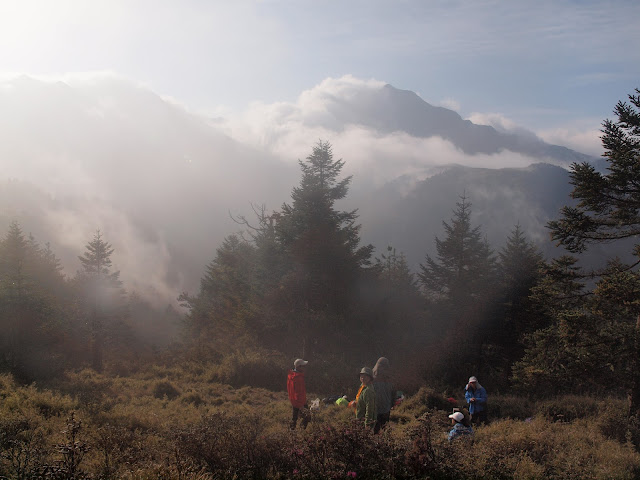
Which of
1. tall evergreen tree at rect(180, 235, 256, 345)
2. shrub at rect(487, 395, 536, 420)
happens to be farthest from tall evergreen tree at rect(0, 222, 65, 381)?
shrub at rect(487, 395, 536, 420)

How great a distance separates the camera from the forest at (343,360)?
646cm

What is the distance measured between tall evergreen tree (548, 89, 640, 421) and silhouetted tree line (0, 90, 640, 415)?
4 centimetres

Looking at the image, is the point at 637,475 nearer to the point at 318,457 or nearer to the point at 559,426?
the point at 559,426

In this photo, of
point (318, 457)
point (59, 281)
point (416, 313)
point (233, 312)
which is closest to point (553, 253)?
point (416, 313)

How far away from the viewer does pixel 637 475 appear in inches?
268

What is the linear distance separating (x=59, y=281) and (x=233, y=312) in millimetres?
23233

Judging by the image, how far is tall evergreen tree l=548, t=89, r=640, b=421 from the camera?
10984 mm

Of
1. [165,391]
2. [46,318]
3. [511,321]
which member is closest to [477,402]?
[165,391]

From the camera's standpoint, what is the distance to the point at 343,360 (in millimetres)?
22828

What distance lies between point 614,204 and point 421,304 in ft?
→ 66.3

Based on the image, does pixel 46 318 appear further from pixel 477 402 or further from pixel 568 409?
pixel 568 409

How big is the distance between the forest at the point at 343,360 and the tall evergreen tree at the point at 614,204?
50 millimetres

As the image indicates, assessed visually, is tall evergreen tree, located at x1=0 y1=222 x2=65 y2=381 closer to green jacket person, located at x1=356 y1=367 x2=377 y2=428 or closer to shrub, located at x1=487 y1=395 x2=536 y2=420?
green jacket person, located at x1=356 y1=367 x2=377 y2=428

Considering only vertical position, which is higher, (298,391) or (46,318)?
(298,391)
